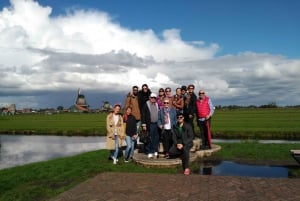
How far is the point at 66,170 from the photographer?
11625mm

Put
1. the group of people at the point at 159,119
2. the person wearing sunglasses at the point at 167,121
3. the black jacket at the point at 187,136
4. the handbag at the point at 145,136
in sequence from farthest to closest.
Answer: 1. the handbag at the point at 145,136
2. the person wearing sunglasses at the point at 167,121
3. the group of people at the point at 159,119
4. the black jacket at the point at 187,136

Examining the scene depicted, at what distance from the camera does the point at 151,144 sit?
12.8 meters

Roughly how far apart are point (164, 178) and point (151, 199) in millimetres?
2081

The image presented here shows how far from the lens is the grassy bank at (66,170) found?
8.93 metres

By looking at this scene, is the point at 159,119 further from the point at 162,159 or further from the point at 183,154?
the point at 183,154

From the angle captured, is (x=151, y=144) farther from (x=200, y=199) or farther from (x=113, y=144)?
(x=200, y=199)

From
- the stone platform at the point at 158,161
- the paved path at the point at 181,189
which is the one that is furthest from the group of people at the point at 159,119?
the paved path at the point at 181,189

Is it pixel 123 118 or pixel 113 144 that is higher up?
pixel 123 118

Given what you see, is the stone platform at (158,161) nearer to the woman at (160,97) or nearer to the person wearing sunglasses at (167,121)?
the person wearing sunglasses at (167,121)

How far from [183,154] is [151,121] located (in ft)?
7.18

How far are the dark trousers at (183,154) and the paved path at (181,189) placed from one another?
0.67 meters

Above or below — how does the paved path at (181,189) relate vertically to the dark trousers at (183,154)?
below

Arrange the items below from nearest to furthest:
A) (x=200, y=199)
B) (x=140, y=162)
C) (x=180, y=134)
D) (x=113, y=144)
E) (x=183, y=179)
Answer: (x=200, y=199) < (x=183, y=179) < (x=180, y=134) < (x=140, y=162) < (x=113, y=144)

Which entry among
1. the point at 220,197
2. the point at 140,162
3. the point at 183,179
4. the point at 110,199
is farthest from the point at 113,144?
the point at 220,197
